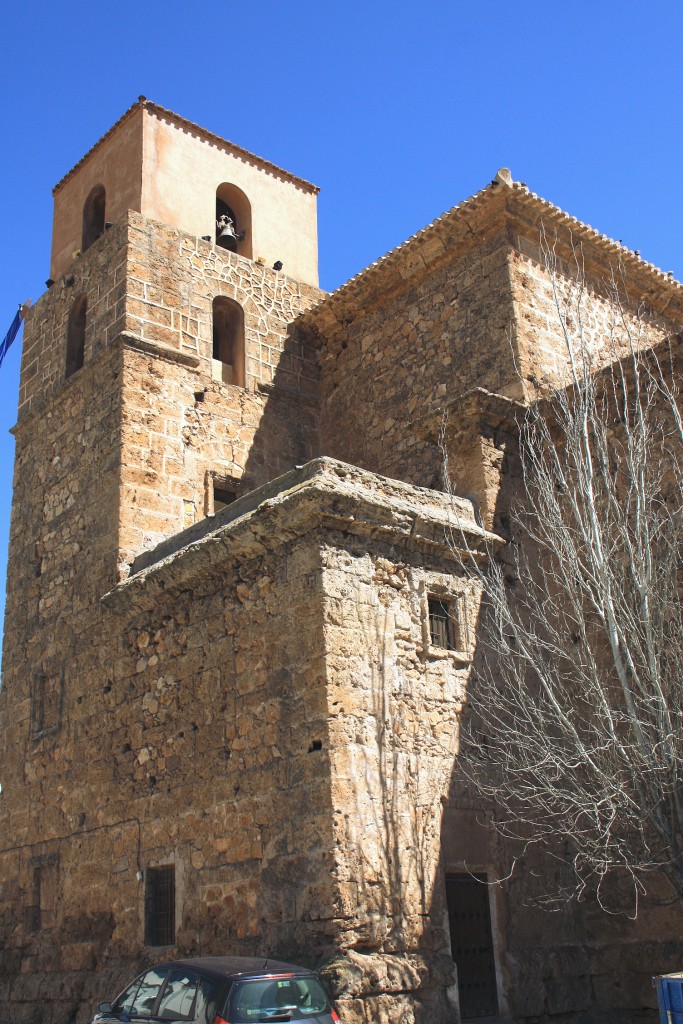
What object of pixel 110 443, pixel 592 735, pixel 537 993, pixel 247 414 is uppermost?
pixel 247 414

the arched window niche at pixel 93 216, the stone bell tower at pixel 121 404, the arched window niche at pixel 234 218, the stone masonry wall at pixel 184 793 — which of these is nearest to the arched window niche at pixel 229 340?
the stone bell tower at pixel 121 404

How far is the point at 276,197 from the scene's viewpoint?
15227mm

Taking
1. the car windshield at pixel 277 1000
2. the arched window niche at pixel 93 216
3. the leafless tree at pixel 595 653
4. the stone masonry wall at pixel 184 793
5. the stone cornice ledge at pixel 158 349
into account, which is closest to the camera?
the car windshield at pixel 277 1000

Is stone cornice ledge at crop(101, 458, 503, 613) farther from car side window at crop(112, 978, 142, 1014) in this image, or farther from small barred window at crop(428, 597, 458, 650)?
car side window at crop(112, 978, 142, 1014)

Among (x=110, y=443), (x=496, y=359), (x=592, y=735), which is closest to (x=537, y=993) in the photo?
(x=592, y=735)

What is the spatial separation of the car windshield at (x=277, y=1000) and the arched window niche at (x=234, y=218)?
10.6 m

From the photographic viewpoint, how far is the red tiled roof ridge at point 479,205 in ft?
38.4

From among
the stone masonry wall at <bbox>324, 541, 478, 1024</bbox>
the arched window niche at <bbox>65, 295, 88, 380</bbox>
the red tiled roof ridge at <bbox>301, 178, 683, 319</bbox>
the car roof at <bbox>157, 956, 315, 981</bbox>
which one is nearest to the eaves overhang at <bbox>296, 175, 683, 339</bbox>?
the red tiled roof ridge at <bbox>301, 178, 683, 319</bbox>

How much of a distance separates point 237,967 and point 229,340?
9.31 m

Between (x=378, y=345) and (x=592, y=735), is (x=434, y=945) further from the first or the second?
(x=378, y=345)

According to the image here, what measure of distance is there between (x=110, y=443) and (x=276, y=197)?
17.7ft

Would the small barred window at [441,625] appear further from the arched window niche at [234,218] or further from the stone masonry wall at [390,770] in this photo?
the arched window niche at [234,218]

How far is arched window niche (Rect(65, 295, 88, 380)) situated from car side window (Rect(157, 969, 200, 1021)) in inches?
352

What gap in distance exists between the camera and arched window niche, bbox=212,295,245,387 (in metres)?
13.6
